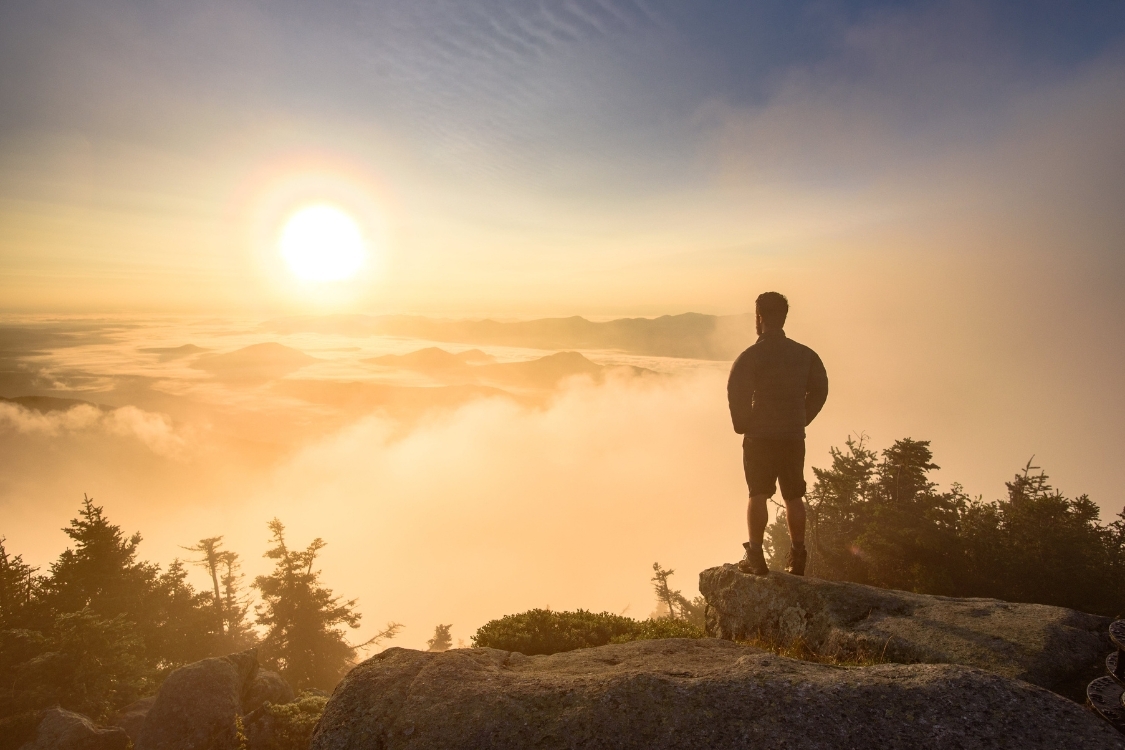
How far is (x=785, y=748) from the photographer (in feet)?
11.6

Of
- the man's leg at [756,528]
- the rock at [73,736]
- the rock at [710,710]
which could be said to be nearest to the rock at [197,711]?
the rock at [73,736]

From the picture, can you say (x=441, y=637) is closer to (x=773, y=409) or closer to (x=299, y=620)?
(x=299, y=620)

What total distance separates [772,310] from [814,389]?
5.06ft

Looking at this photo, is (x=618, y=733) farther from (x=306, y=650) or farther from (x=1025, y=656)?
(x=306, y=650)

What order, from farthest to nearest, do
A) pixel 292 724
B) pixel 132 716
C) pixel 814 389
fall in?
pixel 132 716
pixel 292 724
pixel 814 389

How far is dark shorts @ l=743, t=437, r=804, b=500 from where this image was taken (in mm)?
8047

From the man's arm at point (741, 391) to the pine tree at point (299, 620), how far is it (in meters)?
36.1

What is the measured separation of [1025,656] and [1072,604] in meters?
14.3

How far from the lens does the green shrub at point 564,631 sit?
24.0 ft

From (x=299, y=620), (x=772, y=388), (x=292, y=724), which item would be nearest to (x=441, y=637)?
(x=299, y=620)

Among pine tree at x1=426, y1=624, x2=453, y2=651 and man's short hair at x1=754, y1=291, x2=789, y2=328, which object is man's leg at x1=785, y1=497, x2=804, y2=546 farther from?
pine tree at x1=426, y1=624, x2=453, y2=651

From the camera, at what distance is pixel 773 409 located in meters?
8.01

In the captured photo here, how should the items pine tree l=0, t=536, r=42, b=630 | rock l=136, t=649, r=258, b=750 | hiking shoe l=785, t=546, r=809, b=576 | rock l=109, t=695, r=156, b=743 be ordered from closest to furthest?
hiking shoe l=785, t=546, r=809, b=576 < rock l=136, t=649, r=258, b=750 < rock l=109, t=695, r=156, b=743 < pine tree l=0, t=536, r=42, b=630

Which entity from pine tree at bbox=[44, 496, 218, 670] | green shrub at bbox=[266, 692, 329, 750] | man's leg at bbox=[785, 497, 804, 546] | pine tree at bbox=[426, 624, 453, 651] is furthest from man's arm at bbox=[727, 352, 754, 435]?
pine tree at bbox=[426, 624, 453, 651]
